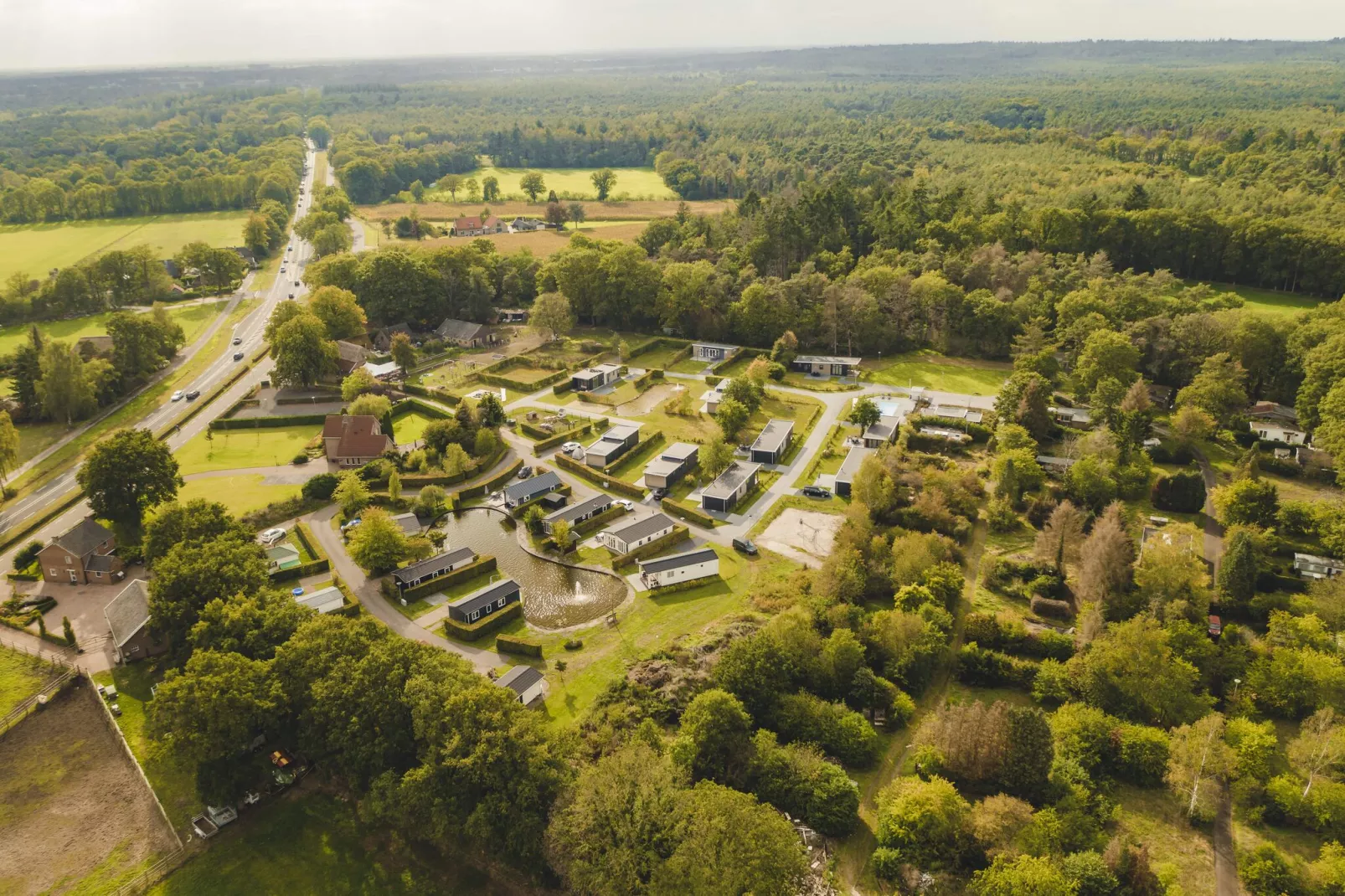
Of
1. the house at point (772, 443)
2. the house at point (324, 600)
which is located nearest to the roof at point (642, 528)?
the house at point (772, 443)

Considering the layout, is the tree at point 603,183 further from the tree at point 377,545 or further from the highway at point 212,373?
the tree at point 377,545

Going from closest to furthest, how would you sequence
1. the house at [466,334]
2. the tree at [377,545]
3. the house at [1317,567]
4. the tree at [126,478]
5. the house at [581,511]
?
the house at [1317,567] → the tree at [377,545] → the tree at [126,478] → the house at [581,511] → the house at [466,334]

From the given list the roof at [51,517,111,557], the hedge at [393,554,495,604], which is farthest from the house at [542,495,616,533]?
the roof at [51,517,111,557]

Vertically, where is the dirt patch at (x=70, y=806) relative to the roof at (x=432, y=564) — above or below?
below

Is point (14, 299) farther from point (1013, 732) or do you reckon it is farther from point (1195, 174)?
point (1195, 174)

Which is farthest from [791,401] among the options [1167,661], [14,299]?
[14,299]

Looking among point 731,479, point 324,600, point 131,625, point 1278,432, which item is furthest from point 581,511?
point 1278,432

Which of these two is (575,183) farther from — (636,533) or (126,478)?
(636,533)
